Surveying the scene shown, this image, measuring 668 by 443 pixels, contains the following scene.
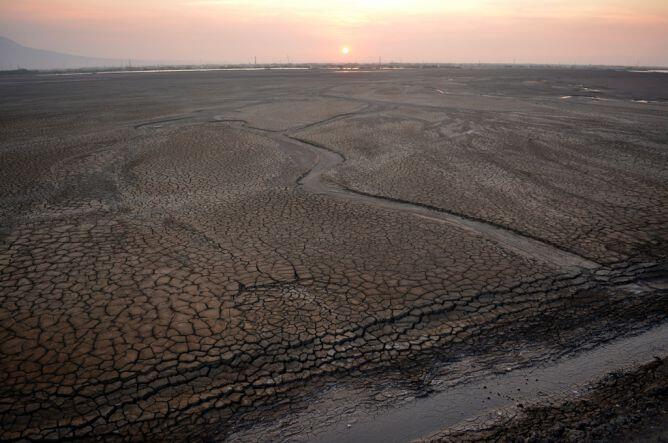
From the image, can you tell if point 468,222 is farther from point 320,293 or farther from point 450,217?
point 320,293

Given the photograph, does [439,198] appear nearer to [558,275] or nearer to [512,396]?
[558,275]

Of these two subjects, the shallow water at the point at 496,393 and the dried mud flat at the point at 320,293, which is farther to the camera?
the dried mud flat at the point at 320,293

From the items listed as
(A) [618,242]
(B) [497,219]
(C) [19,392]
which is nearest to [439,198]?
(B) [497,219]

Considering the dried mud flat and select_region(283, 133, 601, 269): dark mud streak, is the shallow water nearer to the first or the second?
the dried mud flat

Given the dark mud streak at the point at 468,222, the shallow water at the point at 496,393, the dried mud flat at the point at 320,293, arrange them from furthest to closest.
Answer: the dark mud streak at the point at 468,222, the dried mud flat at the point at 320,293, the shallow water at the point at 496,393

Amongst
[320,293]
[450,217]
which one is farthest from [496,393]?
[450,217]

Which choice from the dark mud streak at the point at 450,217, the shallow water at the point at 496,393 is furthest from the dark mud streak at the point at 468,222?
the shallow water at the point at 496,393

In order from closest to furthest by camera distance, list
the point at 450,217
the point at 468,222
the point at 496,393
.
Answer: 1. the point at 496,393
2. the point at 468,222
3. the point at 450,217

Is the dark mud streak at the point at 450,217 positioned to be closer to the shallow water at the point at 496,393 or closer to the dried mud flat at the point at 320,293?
the dried mud flat at the point at 320,293
